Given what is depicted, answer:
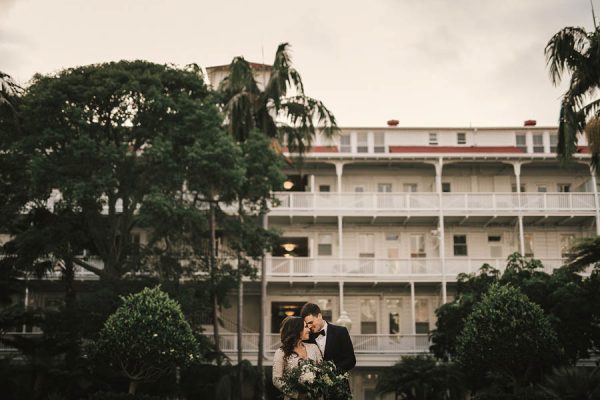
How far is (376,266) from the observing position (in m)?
39.7

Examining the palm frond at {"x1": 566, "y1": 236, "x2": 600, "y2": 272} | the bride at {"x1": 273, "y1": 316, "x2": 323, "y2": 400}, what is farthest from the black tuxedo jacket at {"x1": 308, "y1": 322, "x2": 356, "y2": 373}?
the palm frond at {"x1": 566, "y1": 236, "x2": 600, "y2": 272}

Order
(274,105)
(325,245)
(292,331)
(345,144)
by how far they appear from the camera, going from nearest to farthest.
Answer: (292,331), (274,105), (325,245), (345,144)

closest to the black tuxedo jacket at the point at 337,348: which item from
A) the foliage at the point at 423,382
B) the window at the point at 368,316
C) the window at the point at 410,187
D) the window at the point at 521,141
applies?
the foliage at the point at 423,382

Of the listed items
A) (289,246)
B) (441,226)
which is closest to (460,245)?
(441,226)

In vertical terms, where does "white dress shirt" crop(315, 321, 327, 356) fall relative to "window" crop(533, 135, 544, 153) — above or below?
below

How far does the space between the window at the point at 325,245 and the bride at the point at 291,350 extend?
3312 cm

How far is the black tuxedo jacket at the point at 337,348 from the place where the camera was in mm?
9125

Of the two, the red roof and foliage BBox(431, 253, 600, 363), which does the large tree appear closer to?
foliage BBox(431, 253, 600, 363)

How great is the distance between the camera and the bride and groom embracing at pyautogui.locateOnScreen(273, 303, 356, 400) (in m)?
8.68

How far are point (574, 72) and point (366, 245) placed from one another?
17.9 meters

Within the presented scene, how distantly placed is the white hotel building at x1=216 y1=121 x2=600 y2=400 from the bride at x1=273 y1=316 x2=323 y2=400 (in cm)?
2881

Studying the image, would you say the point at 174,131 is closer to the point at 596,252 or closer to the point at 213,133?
the point at 213,133

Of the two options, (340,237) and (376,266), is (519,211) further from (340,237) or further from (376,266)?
(340,237)

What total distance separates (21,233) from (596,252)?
19.1 m
